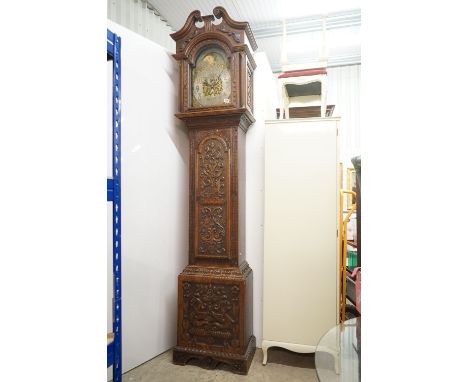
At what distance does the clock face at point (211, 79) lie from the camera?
7.45 feet

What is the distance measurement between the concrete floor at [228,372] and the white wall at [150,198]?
10cm

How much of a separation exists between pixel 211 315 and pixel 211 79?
187cm

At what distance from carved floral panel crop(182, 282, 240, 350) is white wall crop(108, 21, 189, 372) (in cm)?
31

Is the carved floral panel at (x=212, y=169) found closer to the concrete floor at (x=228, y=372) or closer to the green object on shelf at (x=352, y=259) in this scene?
the concrete floor at (x=228, y=372)

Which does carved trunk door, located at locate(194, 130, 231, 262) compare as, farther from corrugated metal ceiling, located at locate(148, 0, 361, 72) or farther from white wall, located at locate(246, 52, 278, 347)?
corrugated metal ceiling, located at locate(148, 0, 361, 72)

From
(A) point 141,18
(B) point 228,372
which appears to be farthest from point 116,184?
(A) point 141,18

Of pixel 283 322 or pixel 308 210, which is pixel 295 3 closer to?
pixel 308 210

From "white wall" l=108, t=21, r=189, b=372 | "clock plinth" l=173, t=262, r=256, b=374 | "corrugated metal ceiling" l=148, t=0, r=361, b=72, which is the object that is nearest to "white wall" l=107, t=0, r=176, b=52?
"corrugated metal ceiling" l=148, t=0, r=361, b=72

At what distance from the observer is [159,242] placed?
7.81 feet

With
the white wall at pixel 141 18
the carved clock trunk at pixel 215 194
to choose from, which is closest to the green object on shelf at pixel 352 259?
the carved clock trunk at pixel 215 194

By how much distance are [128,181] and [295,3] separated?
8.23ft

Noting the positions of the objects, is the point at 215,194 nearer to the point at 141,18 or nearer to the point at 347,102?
the point at 141,18
